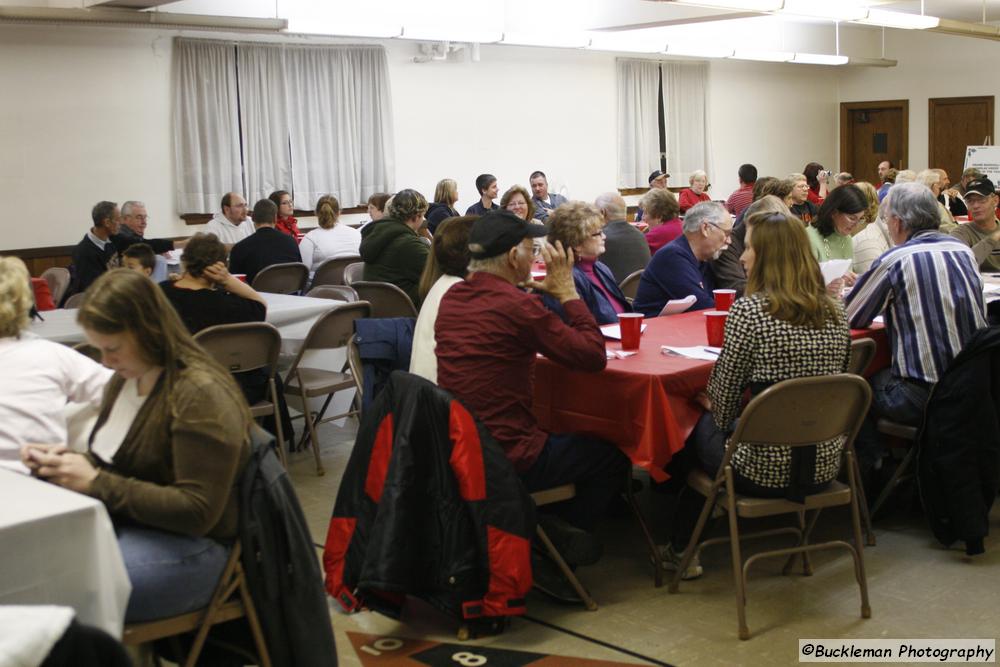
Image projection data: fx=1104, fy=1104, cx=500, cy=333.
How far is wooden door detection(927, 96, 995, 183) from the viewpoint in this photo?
15.3m

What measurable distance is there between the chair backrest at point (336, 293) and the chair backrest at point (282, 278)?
796 mm

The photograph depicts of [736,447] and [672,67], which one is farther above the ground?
[672,67]

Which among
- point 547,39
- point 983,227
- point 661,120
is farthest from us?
point 661,120

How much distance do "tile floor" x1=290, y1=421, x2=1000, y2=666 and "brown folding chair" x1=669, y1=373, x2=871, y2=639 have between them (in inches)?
4.4

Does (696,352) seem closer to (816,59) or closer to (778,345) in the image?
(778,345)

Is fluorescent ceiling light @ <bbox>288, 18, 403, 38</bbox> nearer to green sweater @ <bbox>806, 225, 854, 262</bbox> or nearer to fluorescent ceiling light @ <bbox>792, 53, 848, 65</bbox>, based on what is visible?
green sweater @ <bbox>806, 225, 854, 262</bbox>

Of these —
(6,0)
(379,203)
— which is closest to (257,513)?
(379,203)

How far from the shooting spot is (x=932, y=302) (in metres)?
3.83

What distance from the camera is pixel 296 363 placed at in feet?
15.9

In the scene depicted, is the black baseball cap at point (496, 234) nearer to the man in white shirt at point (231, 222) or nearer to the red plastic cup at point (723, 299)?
the red plastic cup at point (723, 299)

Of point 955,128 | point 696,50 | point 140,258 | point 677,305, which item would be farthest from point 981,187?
point 955,128

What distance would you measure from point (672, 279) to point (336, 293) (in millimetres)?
1865

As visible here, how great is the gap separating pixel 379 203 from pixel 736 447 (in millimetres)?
5907

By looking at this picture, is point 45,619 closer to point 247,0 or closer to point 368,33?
point 368,33
